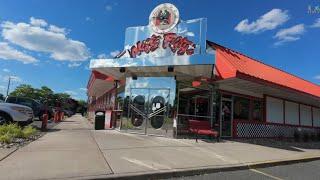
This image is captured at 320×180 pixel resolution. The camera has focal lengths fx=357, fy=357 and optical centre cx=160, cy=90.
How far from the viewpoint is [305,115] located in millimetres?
27641

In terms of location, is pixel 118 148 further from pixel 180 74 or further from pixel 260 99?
pixel 260 99

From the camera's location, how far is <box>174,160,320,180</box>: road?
9.33 m

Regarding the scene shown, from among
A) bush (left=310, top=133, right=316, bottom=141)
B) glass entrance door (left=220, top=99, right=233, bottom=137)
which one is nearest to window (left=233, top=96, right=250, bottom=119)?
glass entrance door (left=220, top=99, right=233, bottom=137)

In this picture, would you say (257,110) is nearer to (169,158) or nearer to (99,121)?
(99,121)

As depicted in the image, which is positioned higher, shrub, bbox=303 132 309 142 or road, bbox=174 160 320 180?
shrub, bbox=303 132 309 142

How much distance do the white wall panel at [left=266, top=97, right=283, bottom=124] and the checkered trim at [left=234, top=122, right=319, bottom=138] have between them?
462 millimetres

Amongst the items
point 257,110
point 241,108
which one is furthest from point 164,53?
point 257,110

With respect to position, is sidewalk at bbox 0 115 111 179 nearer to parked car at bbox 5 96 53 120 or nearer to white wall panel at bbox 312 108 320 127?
parked car at bbox 5 96 53 120

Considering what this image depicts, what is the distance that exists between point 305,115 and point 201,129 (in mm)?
14134

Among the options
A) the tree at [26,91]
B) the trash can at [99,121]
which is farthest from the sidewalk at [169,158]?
the tree at [26,91]

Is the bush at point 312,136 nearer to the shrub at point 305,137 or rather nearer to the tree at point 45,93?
the shrub at point 305,137

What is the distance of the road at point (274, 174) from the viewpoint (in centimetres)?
933

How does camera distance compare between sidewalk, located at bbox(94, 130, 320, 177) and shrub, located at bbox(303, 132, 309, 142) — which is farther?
shrub, located at bbox(303, 132, 309, 142)

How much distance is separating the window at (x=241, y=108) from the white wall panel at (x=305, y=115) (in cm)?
765
